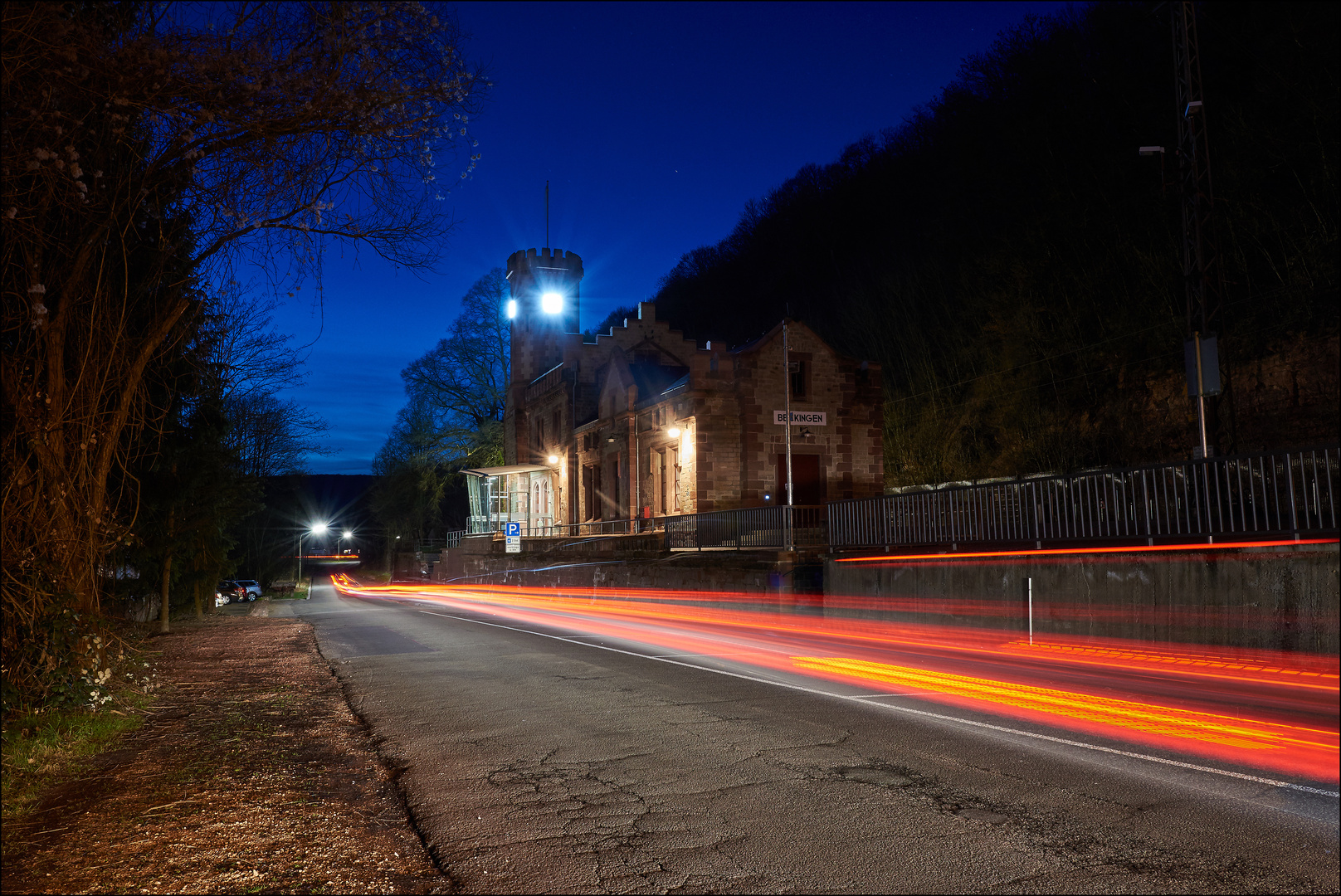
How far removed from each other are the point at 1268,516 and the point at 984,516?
513 centimetres

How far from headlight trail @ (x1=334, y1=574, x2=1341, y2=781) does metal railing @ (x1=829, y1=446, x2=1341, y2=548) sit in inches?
69.9

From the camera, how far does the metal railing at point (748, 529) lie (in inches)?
960

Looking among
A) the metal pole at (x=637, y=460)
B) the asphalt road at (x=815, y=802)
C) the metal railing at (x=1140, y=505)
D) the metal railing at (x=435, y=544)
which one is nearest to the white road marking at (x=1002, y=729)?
the asphalt road at (x=815, y=802)

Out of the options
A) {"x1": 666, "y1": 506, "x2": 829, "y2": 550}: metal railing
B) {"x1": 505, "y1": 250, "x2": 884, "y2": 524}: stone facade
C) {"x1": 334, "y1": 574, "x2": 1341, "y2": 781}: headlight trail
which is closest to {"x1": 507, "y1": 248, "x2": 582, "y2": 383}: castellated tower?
{"x1": 505, "y1": 250, "x2": 884, "y2": 524}: stone facade

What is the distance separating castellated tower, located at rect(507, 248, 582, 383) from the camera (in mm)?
55500

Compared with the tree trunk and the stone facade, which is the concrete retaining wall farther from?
the tree trunk

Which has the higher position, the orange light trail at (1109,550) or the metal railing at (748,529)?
the metal railing at (748,529)

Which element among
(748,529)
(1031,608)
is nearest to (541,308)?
(748,529)

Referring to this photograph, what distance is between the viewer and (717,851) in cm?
533

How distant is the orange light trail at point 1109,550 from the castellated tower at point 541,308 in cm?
3883

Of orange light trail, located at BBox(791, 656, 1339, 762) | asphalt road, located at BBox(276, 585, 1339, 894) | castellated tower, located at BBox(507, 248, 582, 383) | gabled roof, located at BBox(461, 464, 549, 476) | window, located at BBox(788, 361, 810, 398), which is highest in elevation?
castellated tower, located at BBox(507, 248, 582, 383)

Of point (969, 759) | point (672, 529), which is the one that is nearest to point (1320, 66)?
point (672, 529)

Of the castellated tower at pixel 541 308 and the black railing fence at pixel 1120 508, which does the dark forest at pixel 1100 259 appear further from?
the castellated tower at pixel 541 308

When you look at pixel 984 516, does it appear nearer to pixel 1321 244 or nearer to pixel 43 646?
pixel 43 646
